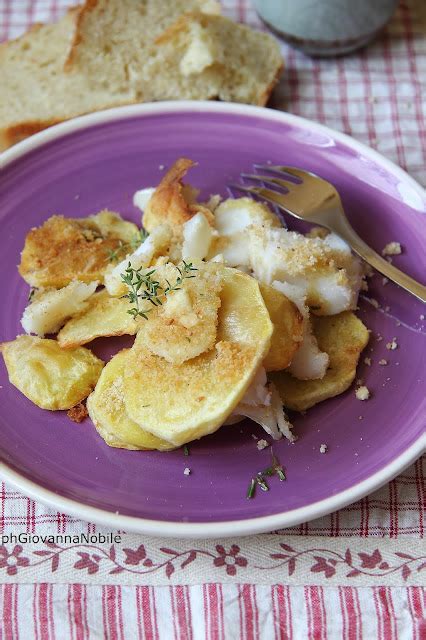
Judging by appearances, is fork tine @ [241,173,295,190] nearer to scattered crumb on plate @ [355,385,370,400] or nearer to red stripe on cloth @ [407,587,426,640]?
scattered crumb on plate @ [355,385,370,400]

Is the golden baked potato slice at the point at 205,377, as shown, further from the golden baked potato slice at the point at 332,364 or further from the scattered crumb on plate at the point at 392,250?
the scattered crumb on plate at the point at 392,250

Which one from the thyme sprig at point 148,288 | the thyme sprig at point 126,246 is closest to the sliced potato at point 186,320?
the thyme sprig at point 148,288

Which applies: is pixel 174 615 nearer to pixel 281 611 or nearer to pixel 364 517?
pixel 281 611

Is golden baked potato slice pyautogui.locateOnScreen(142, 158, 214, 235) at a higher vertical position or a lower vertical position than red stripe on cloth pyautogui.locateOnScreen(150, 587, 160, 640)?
higher

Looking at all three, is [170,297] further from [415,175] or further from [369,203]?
[415,175]

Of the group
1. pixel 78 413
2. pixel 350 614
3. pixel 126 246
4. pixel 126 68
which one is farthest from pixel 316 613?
pixel 126 68

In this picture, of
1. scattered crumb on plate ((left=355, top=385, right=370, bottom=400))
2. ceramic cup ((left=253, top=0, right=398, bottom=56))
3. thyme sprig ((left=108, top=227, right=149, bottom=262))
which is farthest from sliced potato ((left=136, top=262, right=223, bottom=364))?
ceramic cup ((left=253, top=0, right=398, bottom=56))

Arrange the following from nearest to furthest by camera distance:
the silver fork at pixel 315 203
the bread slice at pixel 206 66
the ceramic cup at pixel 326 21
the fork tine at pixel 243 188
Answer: the silver fork at pixel 315 203 → the fork tine at pixel 243 188 → the bread slice at pixel 206 66 → the ceramic cup at pixel 326 21
